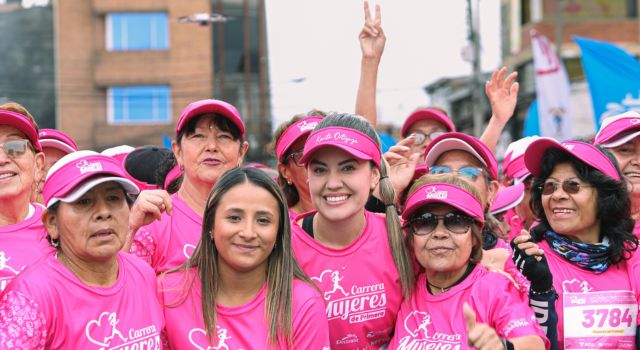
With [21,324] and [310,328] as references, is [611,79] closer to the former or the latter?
[310,328]

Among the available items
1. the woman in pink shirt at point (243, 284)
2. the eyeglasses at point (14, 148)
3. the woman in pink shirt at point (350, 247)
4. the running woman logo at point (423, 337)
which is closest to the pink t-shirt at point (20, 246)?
the eyeglasses at point (14, 148)

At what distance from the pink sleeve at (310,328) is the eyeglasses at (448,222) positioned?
0.73 meters

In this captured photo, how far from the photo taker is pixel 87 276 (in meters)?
3.75

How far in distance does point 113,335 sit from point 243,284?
2.25 ft

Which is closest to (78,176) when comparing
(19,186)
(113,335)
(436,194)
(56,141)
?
(113,335)

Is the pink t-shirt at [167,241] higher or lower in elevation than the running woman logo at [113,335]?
higher

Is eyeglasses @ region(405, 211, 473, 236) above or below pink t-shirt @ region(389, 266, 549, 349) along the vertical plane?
above

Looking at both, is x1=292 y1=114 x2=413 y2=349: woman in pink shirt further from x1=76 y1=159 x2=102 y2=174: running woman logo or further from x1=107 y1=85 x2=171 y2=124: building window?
x1=107 y1=85 x2=171 y2=124: building window

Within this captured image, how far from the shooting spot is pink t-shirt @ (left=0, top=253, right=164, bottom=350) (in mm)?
3414

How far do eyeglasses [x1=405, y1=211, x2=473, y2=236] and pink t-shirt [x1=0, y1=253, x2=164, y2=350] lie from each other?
1.40 metres

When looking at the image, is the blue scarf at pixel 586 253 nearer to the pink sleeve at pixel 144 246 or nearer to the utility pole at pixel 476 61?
the pink sleeve at pixel 144 246

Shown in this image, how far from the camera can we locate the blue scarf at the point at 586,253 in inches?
175

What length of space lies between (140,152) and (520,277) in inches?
127

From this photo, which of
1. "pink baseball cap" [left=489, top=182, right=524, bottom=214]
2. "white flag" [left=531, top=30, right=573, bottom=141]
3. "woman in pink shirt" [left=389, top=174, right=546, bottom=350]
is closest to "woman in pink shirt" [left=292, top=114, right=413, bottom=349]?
"woman in pink shirt" [left=389, top=174, right=546, bottom=350]
